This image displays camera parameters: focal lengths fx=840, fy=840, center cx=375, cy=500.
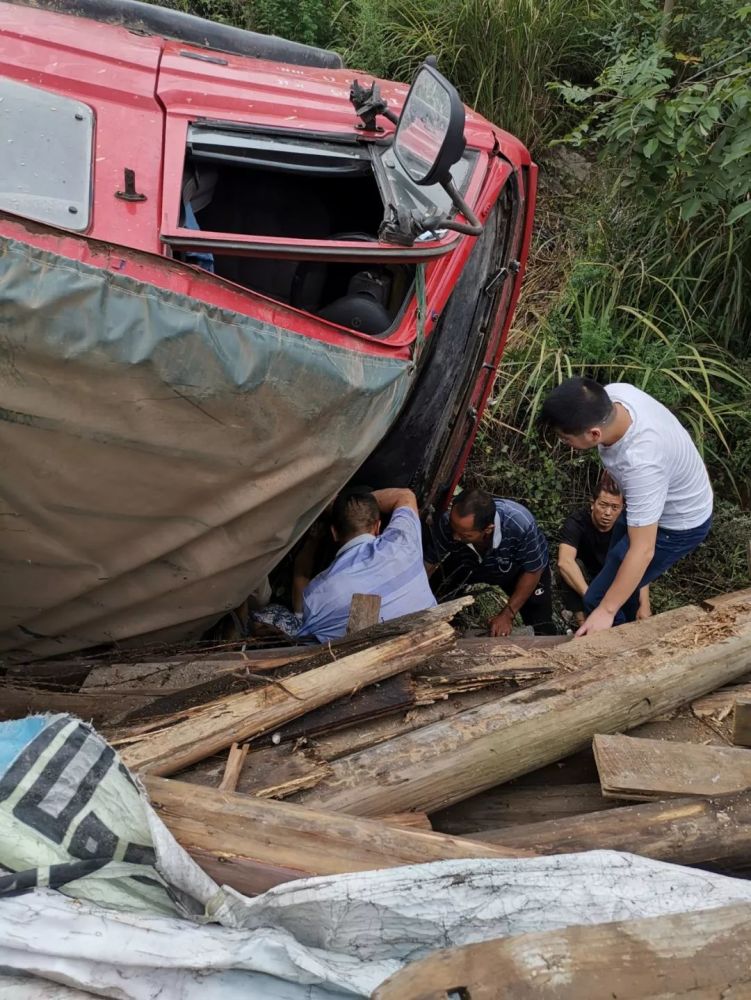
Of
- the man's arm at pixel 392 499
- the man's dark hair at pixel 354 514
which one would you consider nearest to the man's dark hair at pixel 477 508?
the man's arm at pixel 392 499

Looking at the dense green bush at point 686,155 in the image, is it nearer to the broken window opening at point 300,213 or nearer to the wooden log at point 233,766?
the broken window opening at point 300,213

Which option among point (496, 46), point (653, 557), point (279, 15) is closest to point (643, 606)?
point (653, 557)

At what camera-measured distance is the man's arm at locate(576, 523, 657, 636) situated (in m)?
3.04

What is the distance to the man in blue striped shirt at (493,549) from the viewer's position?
11.9ft

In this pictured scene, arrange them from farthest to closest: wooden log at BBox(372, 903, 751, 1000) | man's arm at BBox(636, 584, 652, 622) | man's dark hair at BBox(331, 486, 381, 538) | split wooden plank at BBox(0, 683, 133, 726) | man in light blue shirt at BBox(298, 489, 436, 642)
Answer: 1. man's arm at BBox(636, 584, 652, 622)
2. man's dark hair at BBox(331, 486, 381, 538)
3. man in light blue shirt at BBox(298, 489, 436, 642)
4. split wooden plank at BBox(0, 683, 133, 726)
5. wooden log at BBox(372, 903, 751, 1000)

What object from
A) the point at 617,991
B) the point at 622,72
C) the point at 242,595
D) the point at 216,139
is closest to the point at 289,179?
the point at 216,139

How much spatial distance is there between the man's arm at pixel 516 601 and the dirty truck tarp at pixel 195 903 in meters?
2.16

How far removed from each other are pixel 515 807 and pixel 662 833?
0.42 m

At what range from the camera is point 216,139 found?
99.2 inches

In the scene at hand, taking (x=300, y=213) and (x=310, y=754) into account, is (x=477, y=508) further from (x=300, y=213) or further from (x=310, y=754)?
(x=310, y=754)

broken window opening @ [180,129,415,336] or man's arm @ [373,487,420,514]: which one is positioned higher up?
broken window opening @ [180,129,415,336]

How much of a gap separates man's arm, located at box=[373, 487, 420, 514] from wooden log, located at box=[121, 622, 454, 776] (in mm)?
964

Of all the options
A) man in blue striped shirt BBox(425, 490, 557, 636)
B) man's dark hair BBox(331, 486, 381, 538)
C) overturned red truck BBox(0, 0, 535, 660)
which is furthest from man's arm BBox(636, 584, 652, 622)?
overturned red truck BBox(0, 0, 535, 660)

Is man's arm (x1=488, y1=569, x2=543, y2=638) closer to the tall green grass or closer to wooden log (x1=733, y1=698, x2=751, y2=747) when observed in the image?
wooden log (x1=733, y1=698, x2=751, y2=747)
